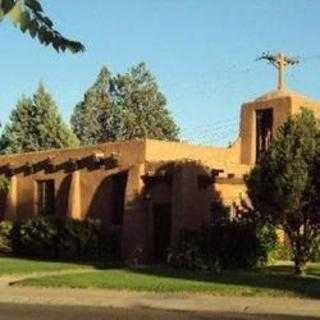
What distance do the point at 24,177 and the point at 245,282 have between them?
16717mm

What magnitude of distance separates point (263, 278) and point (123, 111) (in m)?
46.5

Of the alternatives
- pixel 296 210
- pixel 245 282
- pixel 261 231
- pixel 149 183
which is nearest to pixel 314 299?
pixel 245 282

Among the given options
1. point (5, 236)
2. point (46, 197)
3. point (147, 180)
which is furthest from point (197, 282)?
point (46, 197)

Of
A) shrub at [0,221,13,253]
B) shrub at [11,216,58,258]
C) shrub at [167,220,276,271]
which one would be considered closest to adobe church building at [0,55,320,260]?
shrub at [167,220,276,271]

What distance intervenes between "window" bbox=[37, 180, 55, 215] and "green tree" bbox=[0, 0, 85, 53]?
31180mm

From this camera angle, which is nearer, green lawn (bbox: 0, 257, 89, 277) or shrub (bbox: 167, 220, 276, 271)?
green lawn (bbox: 0, 257, 89, 277)

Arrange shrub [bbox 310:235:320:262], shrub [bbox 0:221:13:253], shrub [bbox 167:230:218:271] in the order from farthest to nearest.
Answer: shrub [bbox 0:221:13:253], shrub [bbox 310:235:320:262], shrub [bbox 167:230:218:271]

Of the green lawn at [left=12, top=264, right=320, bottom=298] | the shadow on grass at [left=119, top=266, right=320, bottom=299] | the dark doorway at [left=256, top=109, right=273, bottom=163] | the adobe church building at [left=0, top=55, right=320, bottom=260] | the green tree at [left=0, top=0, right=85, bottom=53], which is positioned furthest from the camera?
the dark doorway at [left=256, top=109, right=273, bottom=163]

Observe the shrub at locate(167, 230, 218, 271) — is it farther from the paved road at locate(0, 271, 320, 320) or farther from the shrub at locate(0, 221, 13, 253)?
the shrub at locate(0, 221, 13, 253)

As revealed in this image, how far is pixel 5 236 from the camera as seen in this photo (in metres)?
31.6

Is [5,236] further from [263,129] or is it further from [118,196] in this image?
[263,129]

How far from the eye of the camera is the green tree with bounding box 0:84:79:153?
60562mm

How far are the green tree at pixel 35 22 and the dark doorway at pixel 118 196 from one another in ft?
89.0

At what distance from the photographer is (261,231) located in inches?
1064
